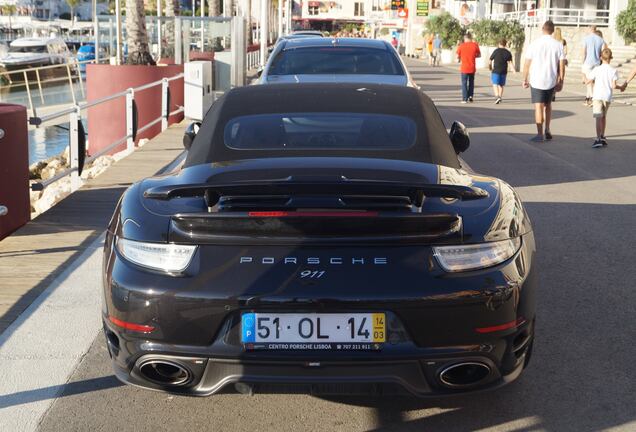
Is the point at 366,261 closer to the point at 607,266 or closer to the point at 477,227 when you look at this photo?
the point at 477,227

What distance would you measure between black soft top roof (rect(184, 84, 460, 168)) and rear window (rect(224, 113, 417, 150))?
5 centimetres

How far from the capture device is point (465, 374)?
3.88 metres

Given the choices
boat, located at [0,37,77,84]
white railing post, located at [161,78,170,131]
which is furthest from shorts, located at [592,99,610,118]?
boat, located at [0,37,77,84]

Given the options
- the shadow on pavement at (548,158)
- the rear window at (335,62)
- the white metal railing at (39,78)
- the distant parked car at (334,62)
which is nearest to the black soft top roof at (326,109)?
the distant parked car at (334,62)

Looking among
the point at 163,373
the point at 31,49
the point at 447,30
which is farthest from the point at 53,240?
the point at 31,49

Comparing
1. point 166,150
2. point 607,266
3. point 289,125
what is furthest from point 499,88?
point 289,125

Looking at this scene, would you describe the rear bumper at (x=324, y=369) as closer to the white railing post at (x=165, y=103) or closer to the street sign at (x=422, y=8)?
the white railing post at (x=165, y=103)

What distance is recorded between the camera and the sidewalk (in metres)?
6.16

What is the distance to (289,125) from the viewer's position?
5.39 metres

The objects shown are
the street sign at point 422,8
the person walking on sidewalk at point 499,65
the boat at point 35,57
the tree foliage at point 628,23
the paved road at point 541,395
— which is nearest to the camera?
the paved road at point 541,395

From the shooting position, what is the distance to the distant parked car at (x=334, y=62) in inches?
436

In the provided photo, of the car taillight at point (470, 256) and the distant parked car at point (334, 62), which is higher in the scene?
the distant parked car at point (334, 62)

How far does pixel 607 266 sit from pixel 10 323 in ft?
13.8

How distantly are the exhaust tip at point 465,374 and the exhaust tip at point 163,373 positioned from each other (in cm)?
105
